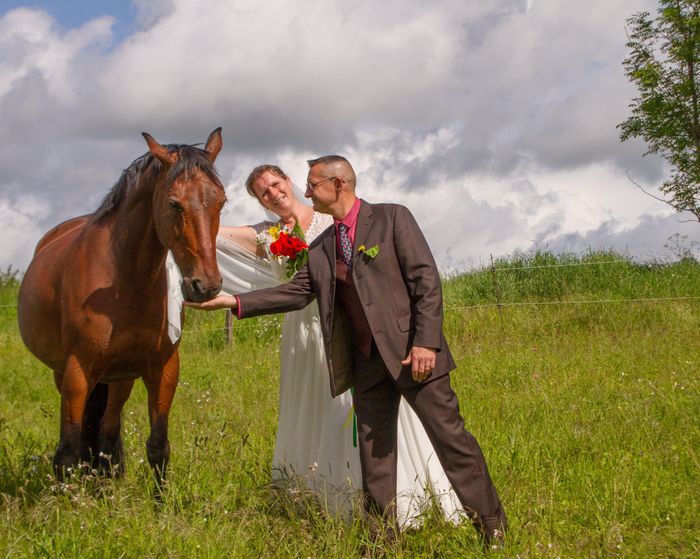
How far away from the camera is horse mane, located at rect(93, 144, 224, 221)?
4.16 m

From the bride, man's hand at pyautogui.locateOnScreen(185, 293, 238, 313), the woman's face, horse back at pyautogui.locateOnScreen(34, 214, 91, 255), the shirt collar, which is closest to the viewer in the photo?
man's hand at pyautogui.locateOnScreen(185, 293, 238, 313)

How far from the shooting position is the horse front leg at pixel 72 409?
4723 millimetres

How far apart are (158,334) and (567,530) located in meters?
2.77

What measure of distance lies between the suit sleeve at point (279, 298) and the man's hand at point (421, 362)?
87 cm

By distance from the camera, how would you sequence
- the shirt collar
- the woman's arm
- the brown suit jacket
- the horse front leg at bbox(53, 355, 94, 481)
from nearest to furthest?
the brown suit jacket < the shirt collar < the horse front leg at bbox(53, 355, 94, 481) < the woman's arm

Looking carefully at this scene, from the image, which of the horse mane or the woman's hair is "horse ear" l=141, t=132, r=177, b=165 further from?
the woman's hair

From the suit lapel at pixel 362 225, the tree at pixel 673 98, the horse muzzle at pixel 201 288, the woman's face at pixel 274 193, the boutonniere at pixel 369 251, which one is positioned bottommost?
the horse muzzle at pixel 201 288

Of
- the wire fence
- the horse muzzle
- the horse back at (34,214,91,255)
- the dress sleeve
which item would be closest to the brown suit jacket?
the horse muzzle

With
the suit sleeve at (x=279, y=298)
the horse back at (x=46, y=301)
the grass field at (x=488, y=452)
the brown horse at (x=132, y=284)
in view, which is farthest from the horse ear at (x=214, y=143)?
the grass field at (x=488, y=452)

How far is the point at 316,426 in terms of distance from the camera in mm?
5355

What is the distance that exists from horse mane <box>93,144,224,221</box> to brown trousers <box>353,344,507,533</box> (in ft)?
4.51

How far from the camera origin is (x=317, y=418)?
17.6 ft

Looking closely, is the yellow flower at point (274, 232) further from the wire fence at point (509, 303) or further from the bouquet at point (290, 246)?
the wire fence at point (509, 303)

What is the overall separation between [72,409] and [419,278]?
7.80 feet
